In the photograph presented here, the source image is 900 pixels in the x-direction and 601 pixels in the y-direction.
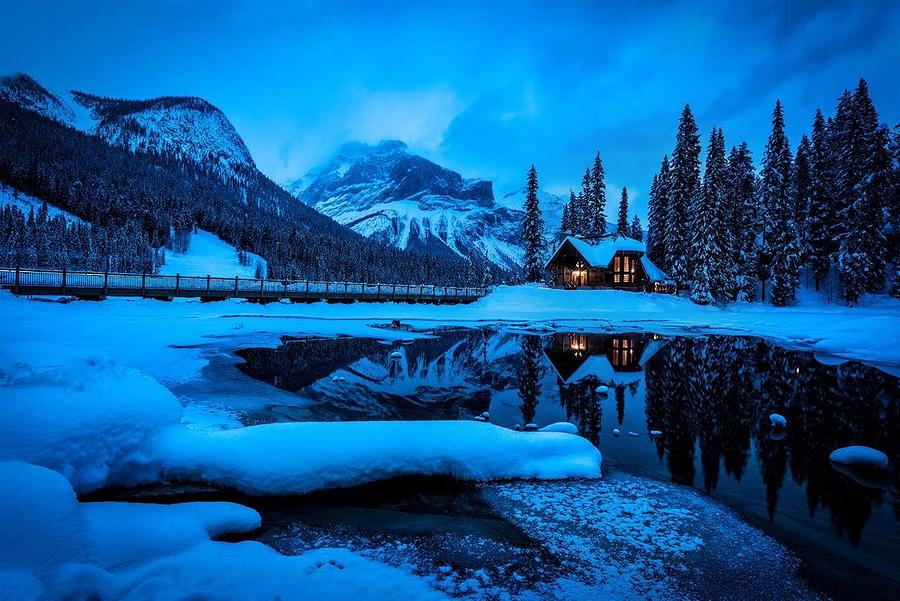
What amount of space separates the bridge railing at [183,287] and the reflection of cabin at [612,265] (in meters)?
16.2

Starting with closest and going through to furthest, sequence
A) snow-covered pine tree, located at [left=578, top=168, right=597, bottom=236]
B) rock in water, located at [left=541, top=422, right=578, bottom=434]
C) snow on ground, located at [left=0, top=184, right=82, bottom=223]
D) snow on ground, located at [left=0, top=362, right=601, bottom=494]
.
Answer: snow on ground, located at [left=0, top=362, right=601, bottom=494]
rock in water, located at [left=541, top=422, right=578, bottom=434]
snow-covered pine tree, located at [left=578, top=168, right=597, bottom=236]
snow on ground, located at [left=0, top=184, right=82, bottom=223]

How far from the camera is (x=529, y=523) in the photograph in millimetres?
5207

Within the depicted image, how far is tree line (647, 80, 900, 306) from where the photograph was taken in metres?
40.9

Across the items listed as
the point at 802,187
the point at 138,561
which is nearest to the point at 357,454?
the point at 138,561

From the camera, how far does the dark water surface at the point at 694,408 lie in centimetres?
537

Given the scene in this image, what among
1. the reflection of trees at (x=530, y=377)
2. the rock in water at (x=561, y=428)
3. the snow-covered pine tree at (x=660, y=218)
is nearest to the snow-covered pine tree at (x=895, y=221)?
the snow-covered pine tree at (x=660, y=218)

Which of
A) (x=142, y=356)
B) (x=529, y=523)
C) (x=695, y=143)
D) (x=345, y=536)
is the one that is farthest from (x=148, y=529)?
(x=695, y=143)

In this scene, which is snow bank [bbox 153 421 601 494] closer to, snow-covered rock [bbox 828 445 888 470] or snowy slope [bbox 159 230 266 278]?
snow-covered rock [bbox 828 445 888 470]

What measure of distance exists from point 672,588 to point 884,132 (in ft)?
184

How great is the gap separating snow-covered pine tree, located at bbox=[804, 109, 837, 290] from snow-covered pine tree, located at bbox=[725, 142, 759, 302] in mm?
4852

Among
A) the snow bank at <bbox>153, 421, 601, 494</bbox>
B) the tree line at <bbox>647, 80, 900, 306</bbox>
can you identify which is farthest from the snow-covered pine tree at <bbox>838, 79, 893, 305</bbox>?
the snow bank at <bbox>153, 421, 601, 494</bbox>

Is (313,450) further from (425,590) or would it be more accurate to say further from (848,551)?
(848,551)

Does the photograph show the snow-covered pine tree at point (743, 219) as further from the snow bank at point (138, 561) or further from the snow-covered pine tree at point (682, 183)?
the snow bank at point (138, 561)

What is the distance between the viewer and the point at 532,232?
2216 inches
